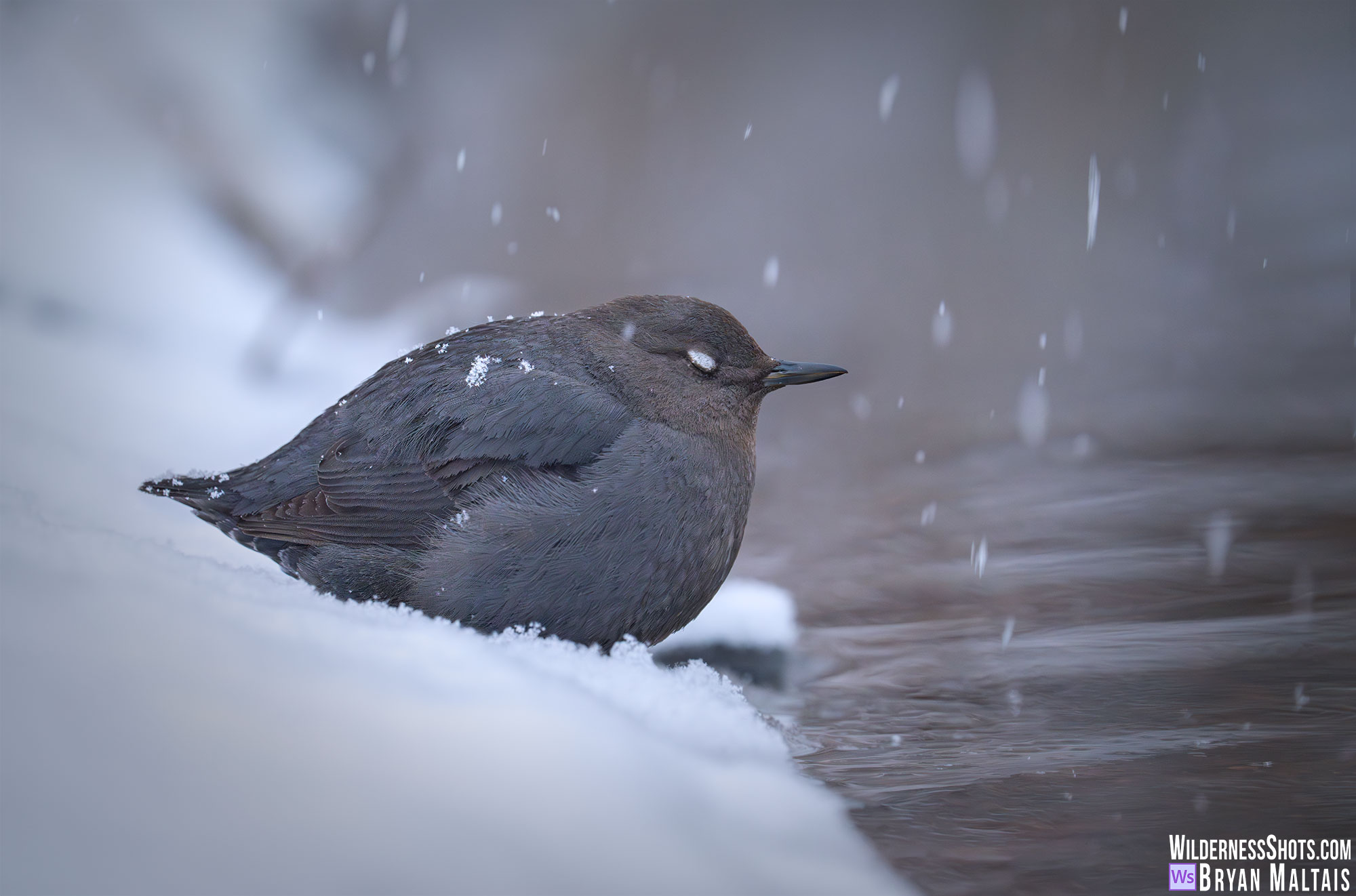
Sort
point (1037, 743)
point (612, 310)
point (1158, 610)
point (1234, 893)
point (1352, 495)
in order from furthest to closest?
point (1352, 495) → point (1158, 610) → point (612, 310) → point (1037, 743) → point (1234, 893)

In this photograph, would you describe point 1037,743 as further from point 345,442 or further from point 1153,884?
point 345,442

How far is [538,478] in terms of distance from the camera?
6.84 ft

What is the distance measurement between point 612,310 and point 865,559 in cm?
203

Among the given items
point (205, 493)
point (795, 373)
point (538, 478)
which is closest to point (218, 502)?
point (205, 493)

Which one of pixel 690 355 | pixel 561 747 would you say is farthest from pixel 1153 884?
pixel 690 355

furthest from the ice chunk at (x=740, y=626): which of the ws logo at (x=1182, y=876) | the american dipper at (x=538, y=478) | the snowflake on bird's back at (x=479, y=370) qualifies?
the ws logo at (x=1182, y=876)

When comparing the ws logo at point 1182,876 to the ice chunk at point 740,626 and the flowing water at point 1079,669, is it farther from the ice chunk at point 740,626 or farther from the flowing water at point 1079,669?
the ice chunk at point 740,626

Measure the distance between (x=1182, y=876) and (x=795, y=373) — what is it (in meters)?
1.43

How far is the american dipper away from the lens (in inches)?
78.9

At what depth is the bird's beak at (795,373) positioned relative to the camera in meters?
2.37

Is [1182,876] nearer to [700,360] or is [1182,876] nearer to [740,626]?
[700,360]

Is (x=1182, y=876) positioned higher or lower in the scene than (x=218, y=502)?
lower

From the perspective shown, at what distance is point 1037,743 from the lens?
191 cm

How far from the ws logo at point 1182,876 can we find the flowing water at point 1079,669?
0.01 metres
